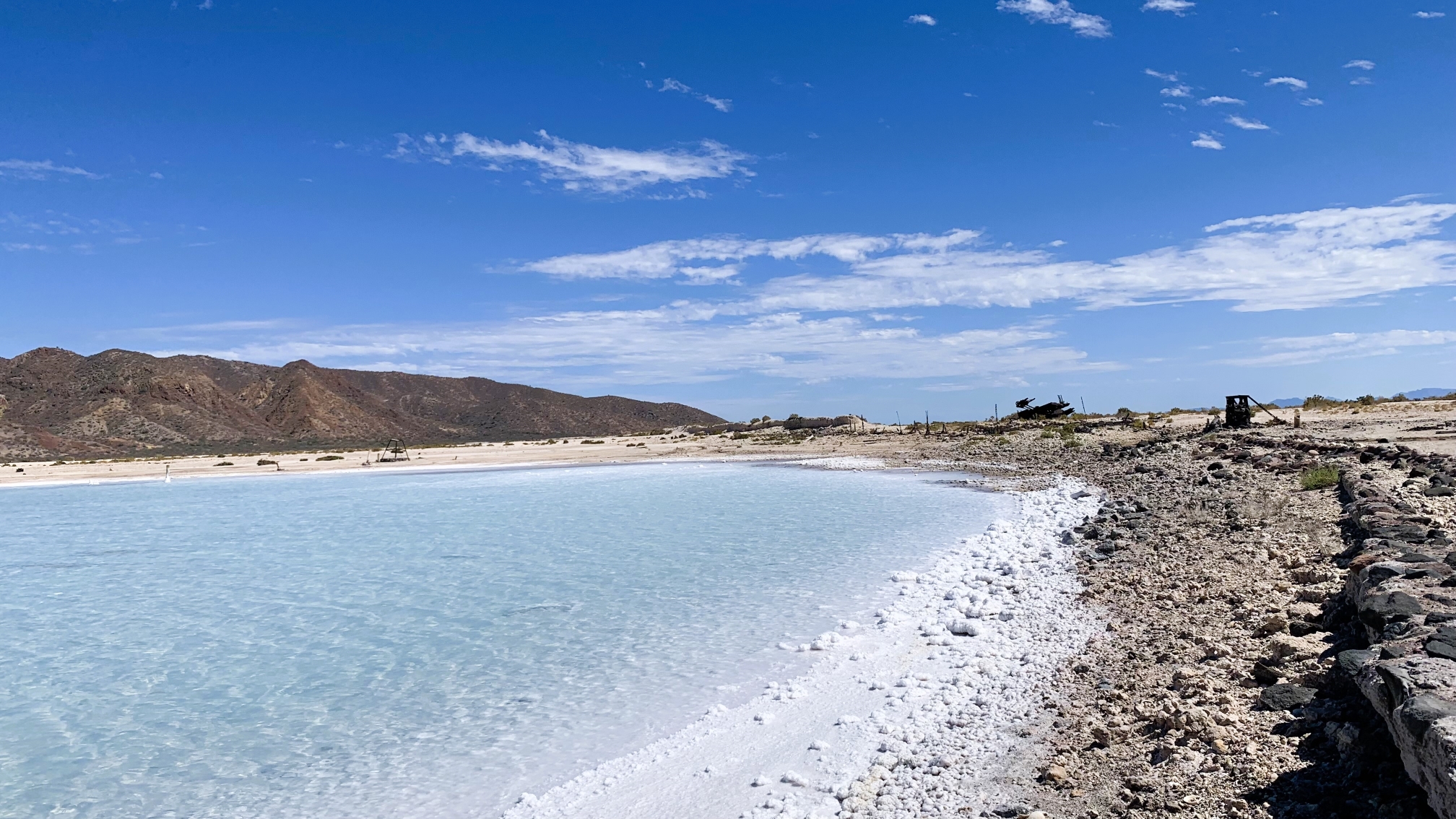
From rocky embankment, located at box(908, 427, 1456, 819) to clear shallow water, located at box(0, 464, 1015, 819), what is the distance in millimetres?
2721

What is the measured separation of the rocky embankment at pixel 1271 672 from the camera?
3.77 m

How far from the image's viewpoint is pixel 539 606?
1027 cm

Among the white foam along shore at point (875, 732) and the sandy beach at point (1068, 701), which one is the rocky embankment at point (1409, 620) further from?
the white foam along shore at point (875, 732)

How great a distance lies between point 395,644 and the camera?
28.9ft

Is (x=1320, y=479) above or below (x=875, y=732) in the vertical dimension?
above

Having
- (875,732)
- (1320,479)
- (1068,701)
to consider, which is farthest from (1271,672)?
(1320,479)

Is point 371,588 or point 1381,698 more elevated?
point 1381,698

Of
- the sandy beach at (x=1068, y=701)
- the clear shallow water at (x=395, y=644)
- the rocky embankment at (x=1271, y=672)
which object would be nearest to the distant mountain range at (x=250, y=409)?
the clear shallow water at (x=395, y=644)

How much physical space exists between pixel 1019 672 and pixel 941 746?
155 centimetres

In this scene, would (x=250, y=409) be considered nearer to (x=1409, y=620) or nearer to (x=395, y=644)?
(x=395, y=644)

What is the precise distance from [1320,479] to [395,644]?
1351 cm

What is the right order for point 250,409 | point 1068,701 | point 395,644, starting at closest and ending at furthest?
point 1068,701
point 395,644
point 250,409

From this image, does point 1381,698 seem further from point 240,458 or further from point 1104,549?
point 240,458

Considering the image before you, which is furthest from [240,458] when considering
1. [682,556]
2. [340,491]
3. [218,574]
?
[682,556]
